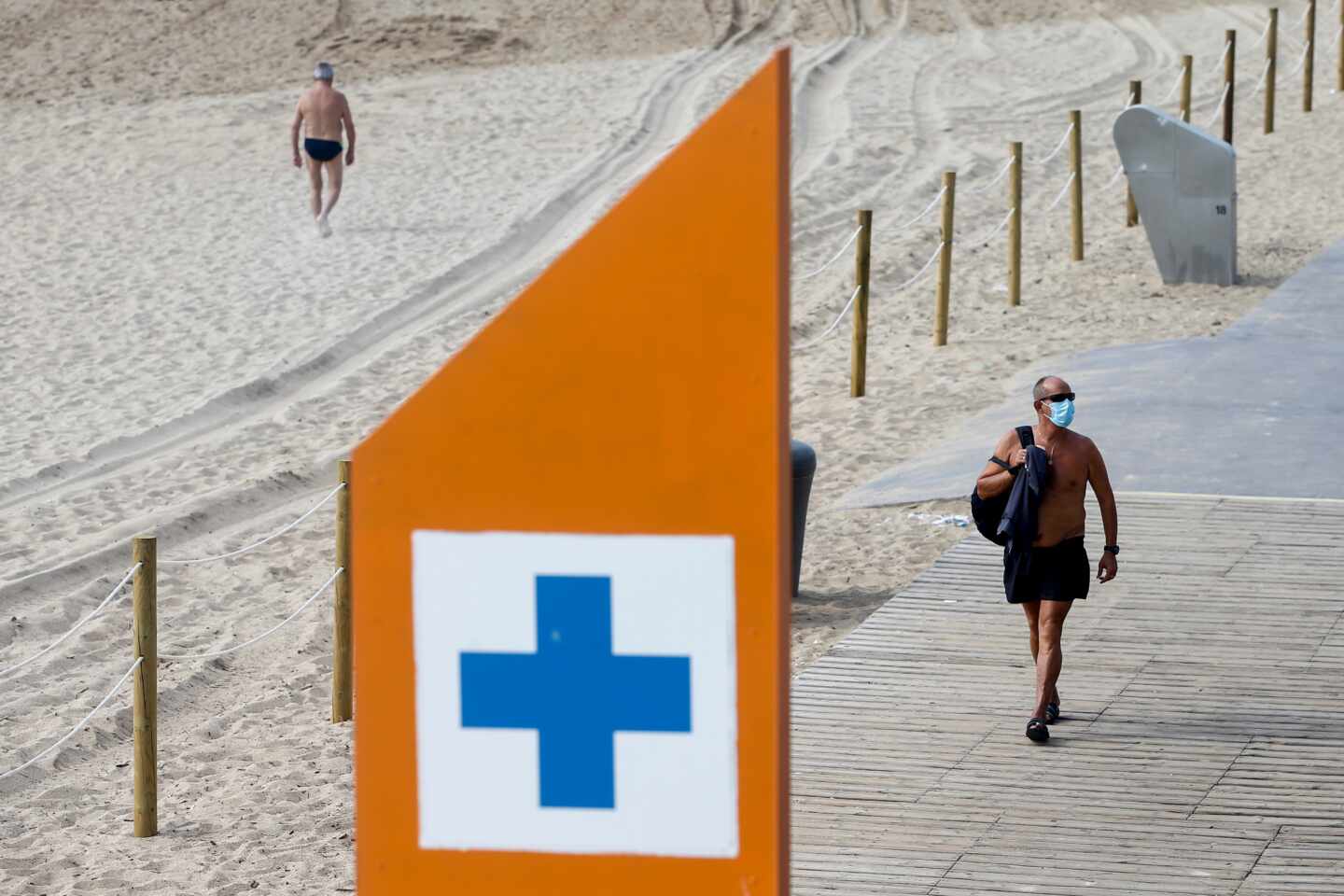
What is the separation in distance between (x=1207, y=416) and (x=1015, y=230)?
3622 mm

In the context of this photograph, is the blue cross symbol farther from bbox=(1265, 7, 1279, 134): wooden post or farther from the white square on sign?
bbox=(1265, 7, 1279, 134): wooden post

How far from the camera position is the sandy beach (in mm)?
7816

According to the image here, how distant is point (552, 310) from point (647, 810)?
0.70 meters

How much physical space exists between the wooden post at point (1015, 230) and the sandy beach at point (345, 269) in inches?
9.0

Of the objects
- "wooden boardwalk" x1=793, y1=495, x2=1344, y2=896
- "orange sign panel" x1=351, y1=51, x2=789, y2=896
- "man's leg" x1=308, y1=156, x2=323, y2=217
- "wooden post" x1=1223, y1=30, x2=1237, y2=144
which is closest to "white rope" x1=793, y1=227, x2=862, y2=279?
"wooden post" x1=1223, y1=30, x2=1237, y2=144

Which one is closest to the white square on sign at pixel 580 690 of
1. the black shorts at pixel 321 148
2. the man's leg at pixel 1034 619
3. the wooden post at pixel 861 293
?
the man's leg at pixel 1034 619

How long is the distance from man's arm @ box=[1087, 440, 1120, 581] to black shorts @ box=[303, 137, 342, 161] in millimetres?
11201

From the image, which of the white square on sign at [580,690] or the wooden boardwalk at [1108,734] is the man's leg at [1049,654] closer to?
the wooden boardwalk at [1108,734]

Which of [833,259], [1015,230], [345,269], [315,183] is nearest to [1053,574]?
[1015,230]

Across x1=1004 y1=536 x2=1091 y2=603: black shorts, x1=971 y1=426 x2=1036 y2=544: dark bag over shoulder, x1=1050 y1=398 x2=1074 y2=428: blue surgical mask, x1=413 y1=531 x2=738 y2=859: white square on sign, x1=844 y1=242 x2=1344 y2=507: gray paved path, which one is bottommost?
x1=844 y1=242 x2=1344 y2=507: gray paved path

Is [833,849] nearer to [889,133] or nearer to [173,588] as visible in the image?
[173,588]

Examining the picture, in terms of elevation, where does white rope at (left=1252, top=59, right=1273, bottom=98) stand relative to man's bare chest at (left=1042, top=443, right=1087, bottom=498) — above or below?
below

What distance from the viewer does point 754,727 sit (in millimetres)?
2670

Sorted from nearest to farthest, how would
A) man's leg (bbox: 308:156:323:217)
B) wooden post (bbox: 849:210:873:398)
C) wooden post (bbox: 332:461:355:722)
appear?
wooden post (bbox: 332:461:355:722), wooden post (bbox: 849:210:873:398), man's leg (bbox: 308:156:323:217)
